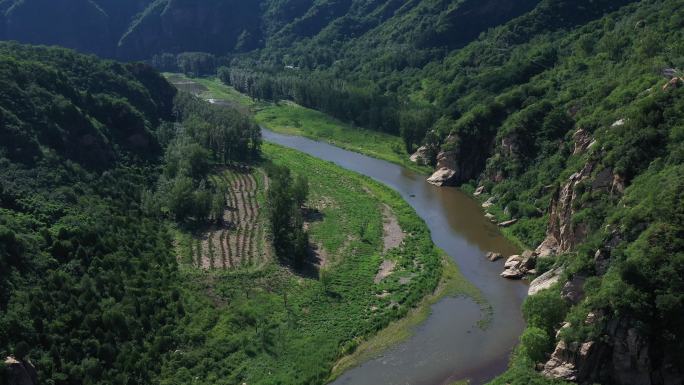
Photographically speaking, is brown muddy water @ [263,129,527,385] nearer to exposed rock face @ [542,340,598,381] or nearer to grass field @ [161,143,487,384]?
grass field @ [161,143,487,384]

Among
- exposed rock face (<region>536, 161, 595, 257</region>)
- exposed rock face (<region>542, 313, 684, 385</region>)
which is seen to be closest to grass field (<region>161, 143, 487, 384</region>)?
exposed rock face (<region>536, 161, 595, 257</region>)

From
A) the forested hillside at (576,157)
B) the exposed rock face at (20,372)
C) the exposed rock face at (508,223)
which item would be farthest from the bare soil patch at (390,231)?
the exposed rock face at (20,372)

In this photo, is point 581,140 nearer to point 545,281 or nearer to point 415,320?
point 545,281

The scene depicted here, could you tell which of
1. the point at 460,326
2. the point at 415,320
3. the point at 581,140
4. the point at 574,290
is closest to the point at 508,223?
the point at 581,140

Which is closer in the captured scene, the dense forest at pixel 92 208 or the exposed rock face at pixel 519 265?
the dense forest at pixel 92 208

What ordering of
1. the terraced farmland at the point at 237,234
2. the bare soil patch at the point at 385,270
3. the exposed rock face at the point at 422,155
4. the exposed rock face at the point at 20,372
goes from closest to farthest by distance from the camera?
the exposed rock face at the point at 20,372, the bare soil patch at the point at 385,270, the terraced farmland at the point at 237,234, the exposed rock face at the point at 422,155

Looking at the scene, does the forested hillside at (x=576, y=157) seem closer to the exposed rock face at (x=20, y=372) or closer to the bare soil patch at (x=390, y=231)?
the bare soil patch at (x=390, y=231)

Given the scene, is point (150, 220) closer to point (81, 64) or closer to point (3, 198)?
point (3, 198)
